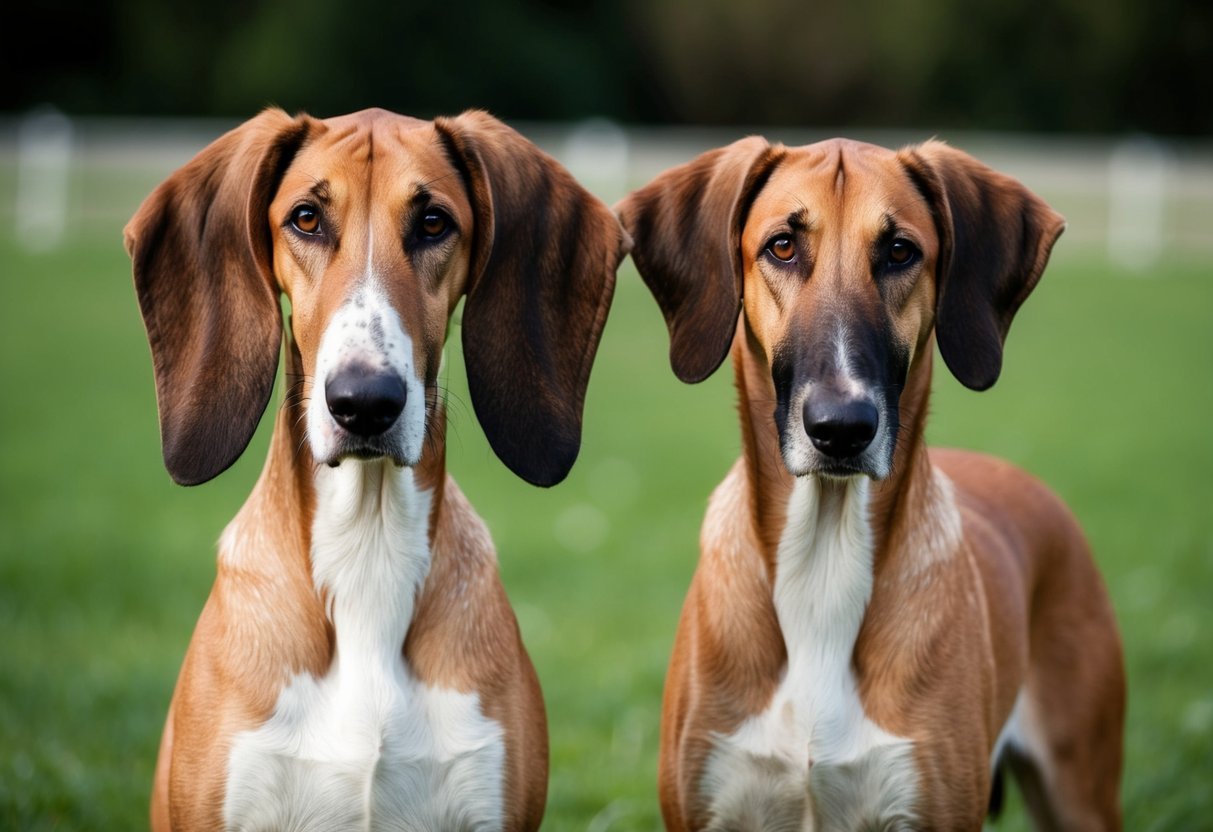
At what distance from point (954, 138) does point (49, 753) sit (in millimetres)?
34568

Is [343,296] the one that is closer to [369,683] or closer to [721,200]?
[369,683]

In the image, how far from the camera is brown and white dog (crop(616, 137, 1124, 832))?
4465 millimetres

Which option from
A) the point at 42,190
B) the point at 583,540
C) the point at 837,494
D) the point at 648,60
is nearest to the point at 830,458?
the point at 837,494

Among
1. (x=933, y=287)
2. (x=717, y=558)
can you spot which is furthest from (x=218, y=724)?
(x=933, y=287)

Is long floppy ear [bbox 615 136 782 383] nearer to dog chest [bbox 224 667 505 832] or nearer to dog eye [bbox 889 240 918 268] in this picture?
dog eye [bbox 889 240 918 268]

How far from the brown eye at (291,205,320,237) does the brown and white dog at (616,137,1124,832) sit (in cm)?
120

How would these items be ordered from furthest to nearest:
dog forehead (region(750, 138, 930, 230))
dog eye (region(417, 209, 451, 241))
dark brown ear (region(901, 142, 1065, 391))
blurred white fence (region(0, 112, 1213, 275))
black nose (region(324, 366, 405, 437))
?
blurred white fence (region(0, 112, 1213, 275)), dark brown ear (region(901, 142, 1065, 391)), dog forehead (region(750, 138, 930, 230)), dog eye (region(417, 209, 451, 241)), black nose (region(324, 366, 405, 437))

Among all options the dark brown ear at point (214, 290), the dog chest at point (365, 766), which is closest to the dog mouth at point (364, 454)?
the dark brown ear at point (214, 290)

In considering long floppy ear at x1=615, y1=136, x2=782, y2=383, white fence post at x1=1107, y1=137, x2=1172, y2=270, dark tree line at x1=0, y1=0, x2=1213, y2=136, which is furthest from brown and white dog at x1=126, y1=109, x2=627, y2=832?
dark tree line at x1=0, y1=0, x2=1213, y2=136

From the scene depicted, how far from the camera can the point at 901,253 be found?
465cm

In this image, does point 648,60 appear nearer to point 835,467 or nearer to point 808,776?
point 835,467

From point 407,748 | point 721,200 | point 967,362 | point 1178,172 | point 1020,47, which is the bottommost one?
point 407,748

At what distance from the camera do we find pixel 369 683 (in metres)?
4.21

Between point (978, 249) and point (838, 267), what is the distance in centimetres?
57
